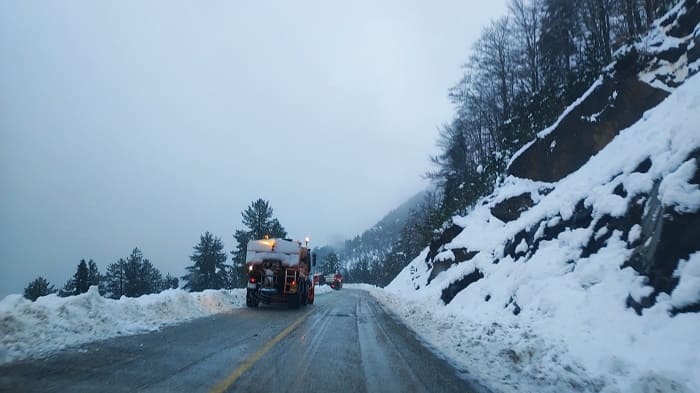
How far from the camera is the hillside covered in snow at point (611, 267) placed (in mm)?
6242

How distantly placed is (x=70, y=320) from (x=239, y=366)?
5.42m

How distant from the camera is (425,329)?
42.6 feet

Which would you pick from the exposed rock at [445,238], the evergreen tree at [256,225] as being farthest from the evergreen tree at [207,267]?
the exposed rock at [445,238]

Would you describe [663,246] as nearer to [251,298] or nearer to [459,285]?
[459,285]

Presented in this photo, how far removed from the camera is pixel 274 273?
67.5ft

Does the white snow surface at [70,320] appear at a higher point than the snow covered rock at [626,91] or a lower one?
lower

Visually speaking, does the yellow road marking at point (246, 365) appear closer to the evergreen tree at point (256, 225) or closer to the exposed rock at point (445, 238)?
the exposed rock at point (445, 238)

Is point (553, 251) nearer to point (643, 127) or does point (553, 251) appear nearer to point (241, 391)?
point (643, 127)

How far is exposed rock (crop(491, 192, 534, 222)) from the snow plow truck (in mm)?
11643

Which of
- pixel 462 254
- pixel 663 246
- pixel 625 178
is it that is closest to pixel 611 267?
pixel 663 246

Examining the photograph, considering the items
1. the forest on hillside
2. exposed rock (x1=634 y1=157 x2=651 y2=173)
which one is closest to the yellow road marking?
exposed rock (x1=634 y1=157 x2=651 y2=173)

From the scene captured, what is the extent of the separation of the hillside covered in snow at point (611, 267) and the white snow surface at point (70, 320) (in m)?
7.41

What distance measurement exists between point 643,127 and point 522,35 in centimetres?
2309

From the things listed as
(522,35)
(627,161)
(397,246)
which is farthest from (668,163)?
(397,246)
